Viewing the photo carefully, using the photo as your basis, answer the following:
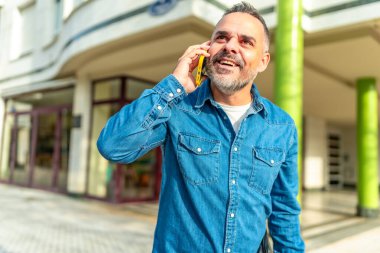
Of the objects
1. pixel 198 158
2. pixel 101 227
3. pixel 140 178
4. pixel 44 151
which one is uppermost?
pixel 198 158

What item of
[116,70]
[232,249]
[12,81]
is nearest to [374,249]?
[232,249]

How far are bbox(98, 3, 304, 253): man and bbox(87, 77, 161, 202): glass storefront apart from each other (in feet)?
24.3

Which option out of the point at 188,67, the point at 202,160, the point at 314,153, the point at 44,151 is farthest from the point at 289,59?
the point at 314,153

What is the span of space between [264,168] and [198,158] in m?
0.30

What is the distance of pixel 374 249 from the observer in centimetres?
502

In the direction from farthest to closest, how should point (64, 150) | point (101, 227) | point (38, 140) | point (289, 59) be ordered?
1. point (38, 140)
2. point (64, 150)
3. point (101, 227)
4. point (289, 59)

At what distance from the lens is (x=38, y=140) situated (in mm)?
11477

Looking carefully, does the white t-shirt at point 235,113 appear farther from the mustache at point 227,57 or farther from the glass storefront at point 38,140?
the glass storefront at point 38,140

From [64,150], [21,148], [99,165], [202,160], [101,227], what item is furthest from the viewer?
[21,148]

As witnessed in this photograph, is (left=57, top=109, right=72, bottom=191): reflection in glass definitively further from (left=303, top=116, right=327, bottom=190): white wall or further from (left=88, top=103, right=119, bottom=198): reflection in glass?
(left=303, top=116, right=327, bottom=190): white wall

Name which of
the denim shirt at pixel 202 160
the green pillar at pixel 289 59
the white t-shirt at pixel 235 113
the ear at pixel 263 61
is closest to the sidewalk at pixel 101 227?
the green pillar at pixel 289 59

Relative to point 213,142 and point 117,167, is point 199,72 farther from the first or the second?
point 117,167

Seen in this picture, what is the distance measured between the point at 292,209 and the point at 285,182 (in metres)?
0.13

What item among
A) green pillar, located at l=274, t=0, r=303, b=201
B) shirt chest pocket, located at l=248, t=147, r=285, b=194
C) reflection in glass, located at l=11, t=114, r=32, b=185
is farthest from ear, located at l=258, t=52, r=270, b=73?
reflection in glass, located at l=11, t=114, r=32, b=185
